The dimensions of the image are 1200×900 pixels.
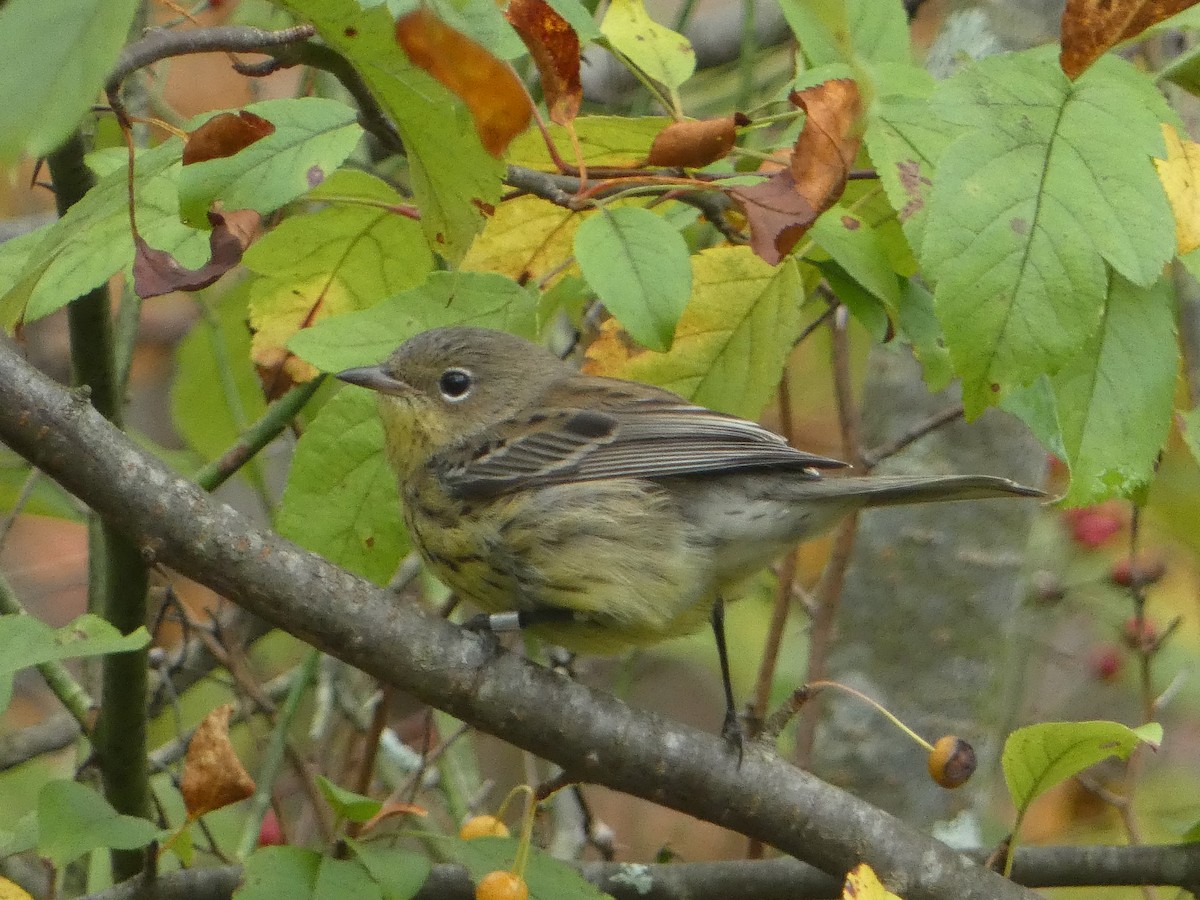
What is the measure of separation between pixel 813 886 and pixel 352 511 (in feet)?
4.31

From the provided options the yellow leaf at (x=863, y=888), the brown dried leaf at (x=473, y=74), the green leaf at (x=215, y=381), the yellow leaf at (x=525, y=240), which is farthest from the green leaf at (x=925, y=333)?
the green leaf at (x=215, y=381)

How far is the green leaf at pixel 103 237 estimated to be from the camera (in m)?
2.63

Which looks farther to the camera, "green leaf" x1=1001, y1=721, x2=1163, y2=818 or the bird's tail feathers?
the bird's tail feathers

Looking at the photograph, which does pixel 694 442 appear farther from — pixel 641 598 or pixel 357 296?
pixel 357 296

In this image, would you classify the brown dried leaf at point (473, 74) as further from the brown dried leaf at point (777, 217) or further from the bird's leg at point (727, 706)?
the bird's leg at point (727, 706)

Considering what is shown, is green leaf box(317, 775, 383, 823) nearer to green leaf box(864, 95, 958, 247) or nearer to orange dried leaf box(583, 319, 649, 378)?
orange dried leaf box(583, 319, 649, 378)

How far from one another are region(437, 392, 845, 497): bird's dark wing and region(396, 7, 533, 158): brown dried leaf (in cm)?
137

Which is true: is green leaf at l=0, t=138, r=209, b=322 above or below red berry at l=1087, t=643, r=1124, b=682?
above

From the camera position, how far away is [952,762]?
285cm

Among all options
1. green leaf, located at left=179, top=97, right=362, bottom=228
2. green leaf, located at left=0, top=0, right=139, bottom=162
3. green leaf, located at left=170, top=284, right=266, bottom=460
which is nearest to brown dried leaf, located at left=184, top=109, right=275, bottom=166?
green leaf, located at left=179, top=97, right=362, bottom=228

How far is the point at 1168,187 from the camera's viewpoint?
2803 mm

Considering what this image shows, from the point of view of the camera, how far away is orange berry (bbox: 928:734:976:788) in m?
2.84

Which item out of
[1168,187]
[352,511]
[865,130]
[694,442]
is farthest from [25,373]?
[1168,187]

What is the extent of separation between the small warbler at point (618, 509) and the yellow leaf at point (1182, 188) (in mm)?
772
